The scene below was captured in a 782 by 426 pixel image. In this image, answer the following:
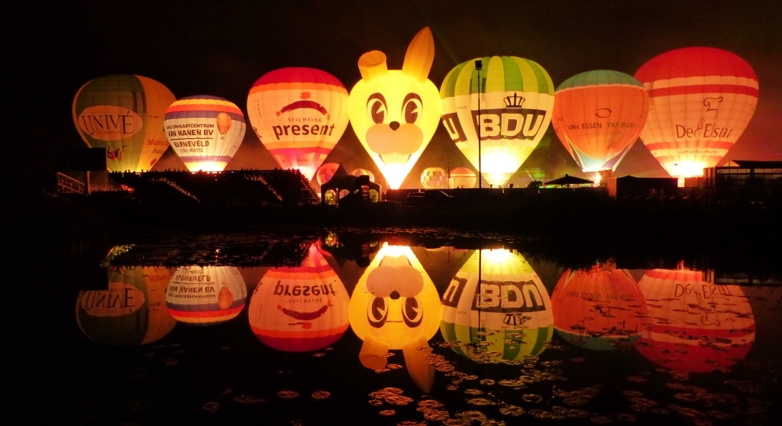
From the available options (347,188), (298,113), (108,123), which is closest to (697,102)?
(347,188)

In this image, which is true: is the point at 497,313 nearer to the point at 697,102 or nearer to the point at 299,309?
the point at 299,309

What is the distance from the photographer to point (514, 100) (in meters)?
26.8

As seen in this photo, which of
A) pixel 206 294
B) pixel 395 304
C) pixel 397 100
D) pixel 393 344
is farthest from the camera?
pixel 397 100

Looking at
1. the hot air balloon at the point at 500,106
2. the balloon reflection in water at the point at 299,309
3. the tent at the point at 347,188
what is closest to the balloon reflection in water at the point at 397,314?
the balloon reflection in water at the point at 299,309

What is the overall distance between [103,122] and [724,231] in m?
28.0

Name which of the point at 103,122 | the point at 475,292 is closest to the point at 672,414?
the point at 475,292

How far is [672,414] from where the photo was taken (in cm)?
396

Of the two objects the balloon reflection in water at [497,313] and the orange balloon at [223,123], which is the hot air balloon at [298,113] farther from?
the balloon reflection in water at [497,313]

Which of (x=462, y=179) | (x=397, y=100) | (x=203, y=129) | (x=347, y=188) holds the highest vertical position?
(x=397, y=100)

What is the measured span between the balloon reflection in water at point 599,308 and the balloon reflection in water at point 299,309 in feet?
7.82

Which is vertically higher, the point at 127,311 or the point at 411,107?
the point at 411,107

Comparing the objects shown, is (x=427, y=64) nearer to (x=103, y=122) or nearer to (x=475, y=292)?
(x=103, y=122)

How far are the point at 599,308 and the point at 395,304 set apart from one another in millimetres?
2394

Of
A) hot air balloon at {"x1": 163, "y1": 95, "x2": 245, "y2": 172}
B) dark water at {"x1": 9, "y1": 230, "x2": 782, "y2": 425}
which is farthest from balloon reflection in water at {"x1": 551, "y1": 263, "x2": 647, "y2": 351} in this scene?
hot air balloon at {"x1": 163, "y1": 95, "x2": 245, "y2": 172}
